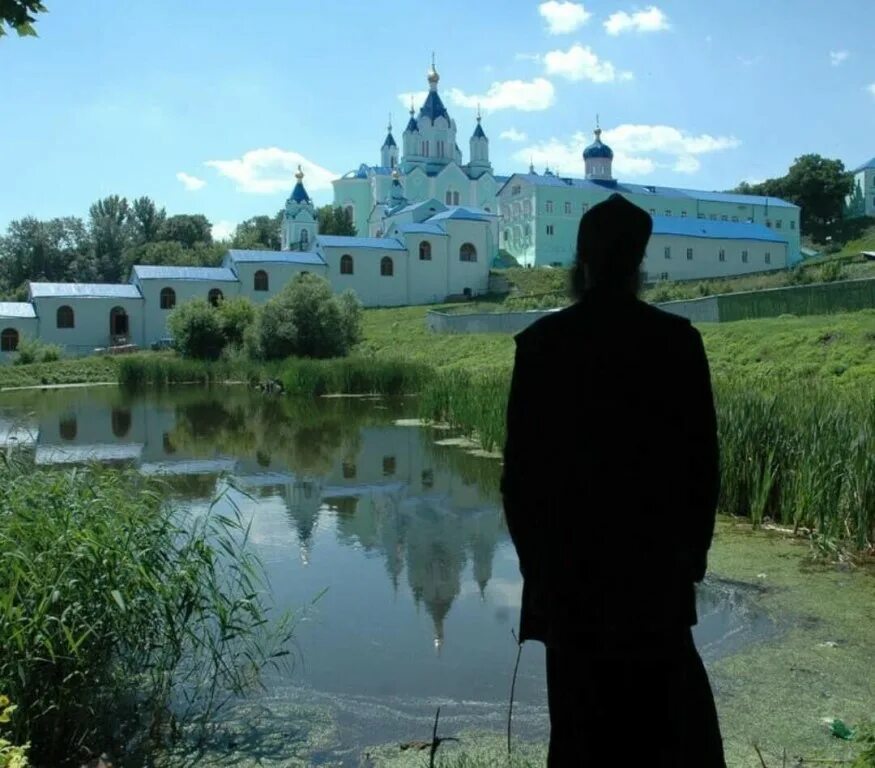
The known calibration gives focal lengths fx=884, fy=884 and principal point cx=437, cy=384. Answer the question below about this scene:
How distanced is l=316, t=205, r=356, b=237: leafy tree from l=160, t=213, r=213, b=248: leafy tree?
1091 centimetres

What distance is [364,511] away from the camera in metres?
8.87

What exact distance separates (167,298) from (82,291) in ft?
13.4

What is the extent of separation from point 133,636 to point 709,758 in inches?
99.9

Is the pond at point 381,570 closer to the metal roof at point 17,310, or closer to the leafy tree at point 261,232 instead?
the metal roof at point 17,310

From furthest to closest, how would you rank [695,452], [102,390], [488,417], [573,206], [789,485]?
[573,206], [102,390], [488,417], [789,485], [695,452]

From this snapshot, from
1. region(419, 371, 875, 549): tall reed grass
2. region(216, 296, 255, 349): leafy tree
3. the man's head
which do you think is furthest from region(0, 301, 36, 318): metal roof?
the man's head

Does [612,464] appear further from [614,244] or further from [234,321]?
[234,321]

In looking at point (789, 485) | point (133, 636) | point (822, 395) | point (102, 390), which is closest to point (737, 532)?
point (789, 485)

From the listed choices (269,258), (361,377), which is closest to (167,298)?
(269,258)

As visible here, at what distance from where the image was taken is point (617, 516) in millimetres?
1934

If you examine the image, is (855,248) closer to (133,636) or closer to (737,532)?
(737,532)

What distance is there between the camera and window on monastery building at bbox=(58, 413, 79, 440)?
16203 millimetres

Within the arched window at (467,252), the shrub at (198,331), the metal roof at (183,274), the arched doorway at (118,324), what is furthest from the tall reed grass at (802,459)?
the arched window at (467,252)

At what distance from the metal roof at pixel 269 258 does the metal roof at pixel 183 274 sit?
36.0 inches
